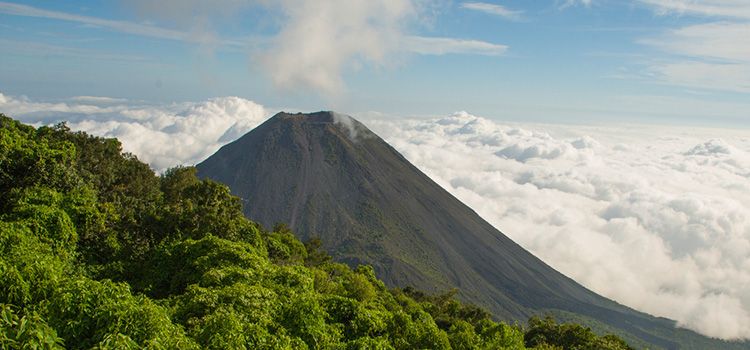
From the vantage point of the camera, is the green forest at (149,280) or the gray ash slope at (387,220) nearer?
the green forest at (149,280)

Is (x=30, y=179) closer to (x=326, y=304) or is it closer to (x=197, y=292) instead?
(x=197, y=292)

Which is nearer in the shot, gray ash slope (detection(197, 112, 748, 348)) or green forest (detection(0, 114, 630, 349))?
green forest (detection(0, 114, 630, 349))

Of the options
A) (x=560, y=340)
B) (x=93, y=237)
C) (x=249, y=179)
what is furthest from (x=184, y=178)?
(x=249, y=179)

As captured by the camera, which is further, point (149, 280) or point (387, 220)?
point (387, 220)
